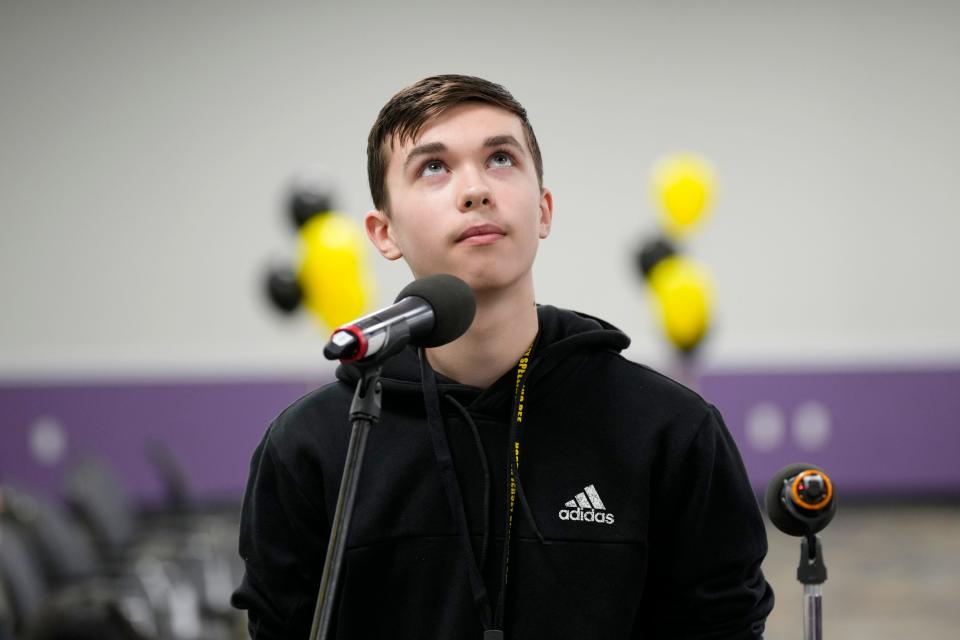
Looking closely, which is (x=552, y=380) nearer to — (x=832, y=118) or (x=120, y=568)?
(x=120, y=568)

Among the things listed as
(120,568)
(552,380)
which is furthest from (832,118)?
(552,380)

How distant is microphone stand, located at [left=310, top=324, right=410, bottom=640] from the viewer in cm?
125

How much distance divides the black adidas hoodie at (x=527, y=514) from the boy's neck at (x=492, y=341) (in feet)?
0.07

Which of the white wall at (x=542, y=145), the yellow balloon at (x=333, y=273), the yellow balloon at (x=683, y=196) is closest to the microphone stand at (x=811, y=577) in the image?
the yellow balloon at (x=333, y=273)

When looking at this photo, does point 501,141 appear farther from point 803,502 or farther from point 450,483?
point 803,502

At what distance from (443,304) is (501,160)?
1.15ft

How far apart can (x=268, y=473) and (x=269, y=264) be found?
12.7 ft

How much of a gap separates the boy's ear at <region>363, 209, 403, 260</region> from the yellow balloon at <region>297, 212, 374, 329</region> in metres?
3.27

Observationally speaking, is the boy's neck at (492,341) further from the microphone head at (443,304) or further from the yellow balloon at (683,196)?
the yellow balloon at (683,196)

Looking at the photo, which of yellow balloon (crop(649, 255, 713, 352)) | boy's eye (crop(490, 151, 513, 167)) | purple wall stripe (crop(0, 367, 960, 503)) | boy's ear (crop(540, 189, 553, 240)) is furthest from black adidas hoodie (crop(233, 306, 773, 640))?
purple wall stripe (crop(0, 367, 960, 503))

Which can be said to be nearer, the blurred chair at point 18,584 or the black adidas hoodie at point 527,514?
the black adidas hoodie at point 527,514

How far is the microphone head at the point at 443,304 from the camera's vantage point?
4.46 feet

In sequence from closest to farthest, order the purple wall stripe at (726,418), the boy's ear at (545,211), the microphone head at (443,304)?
the microphone head at (443,304) < the boy's ear at (545,211) < the purple wall stripe at (726,418)

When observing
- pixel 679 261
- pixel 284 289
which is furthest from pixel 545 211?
pixel 679 261
